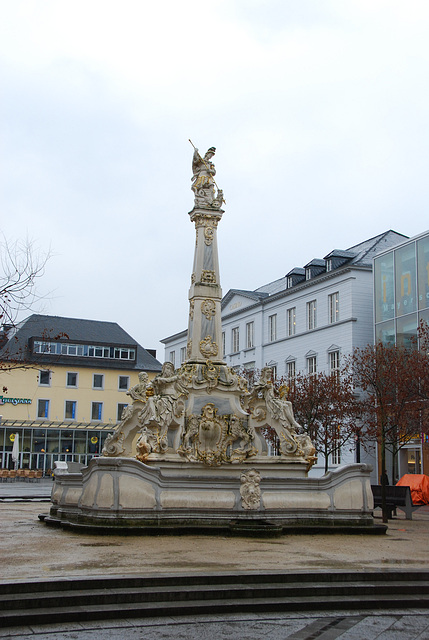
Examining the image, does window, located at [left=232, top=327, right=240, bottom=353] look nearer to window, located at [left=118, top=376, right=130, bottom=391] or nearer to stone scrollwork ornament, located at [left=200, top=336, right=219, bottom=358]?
window, located at [left=118, top=376, right=130, bottom=391]

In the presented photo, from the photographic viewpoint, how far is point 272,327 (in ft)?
183

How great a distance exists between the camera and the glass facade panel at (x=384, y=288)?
41375 mm

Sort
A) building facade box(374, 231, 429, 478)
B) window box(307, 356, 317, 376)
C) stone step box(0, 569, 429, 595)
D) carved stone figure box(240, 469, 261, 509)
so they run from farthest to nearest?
window box(307, 356, 317, 376) → building facade box(374, 231, 429, 478) → carved stone figure box(240, 469, 261, 509) → stone step box(0, 569, 429, 595)

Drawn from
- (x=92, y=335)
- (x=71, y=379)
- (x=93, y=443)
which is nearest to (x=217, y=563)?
(x=93, y=443)

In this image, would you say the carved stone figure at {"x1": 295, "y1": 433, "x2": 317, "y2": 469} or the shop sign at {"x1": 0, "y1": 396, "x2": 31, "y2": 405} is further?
the shop sign at {"x1": 0, "y1": 396, "x2": 31, "y2": 405}

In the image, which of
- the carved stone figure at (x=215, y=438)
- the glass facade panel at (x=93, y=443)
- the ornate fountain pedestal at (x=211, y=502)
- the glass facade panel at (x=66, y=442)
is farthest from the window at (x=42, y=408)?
the ornate fountain pedestal at (x=211, y=502)

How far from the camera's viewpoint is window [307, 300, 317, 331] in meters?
50.2

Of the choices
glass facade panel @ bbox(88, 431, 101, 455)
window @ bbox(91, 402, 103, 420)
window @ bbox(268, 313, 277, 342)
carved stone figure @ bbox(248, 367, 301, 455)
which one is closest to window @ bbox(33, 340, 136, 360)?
window @ bbox(91, 402, 103, 420)

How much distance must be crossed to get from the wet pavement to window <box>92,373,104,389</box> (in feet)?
169

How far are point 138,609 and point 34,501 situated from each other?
64.4ft

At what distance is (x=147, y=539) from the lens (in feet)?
42.7

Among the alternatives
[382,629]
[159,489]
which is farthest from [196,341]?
[382,629]

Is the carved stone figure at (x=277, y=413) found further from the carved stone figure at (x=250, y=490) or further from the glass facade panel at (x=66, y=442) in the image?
the glass facade panel at (x=66, y=442)

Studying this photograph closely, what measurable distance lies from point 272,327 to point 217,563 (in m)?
45.9
